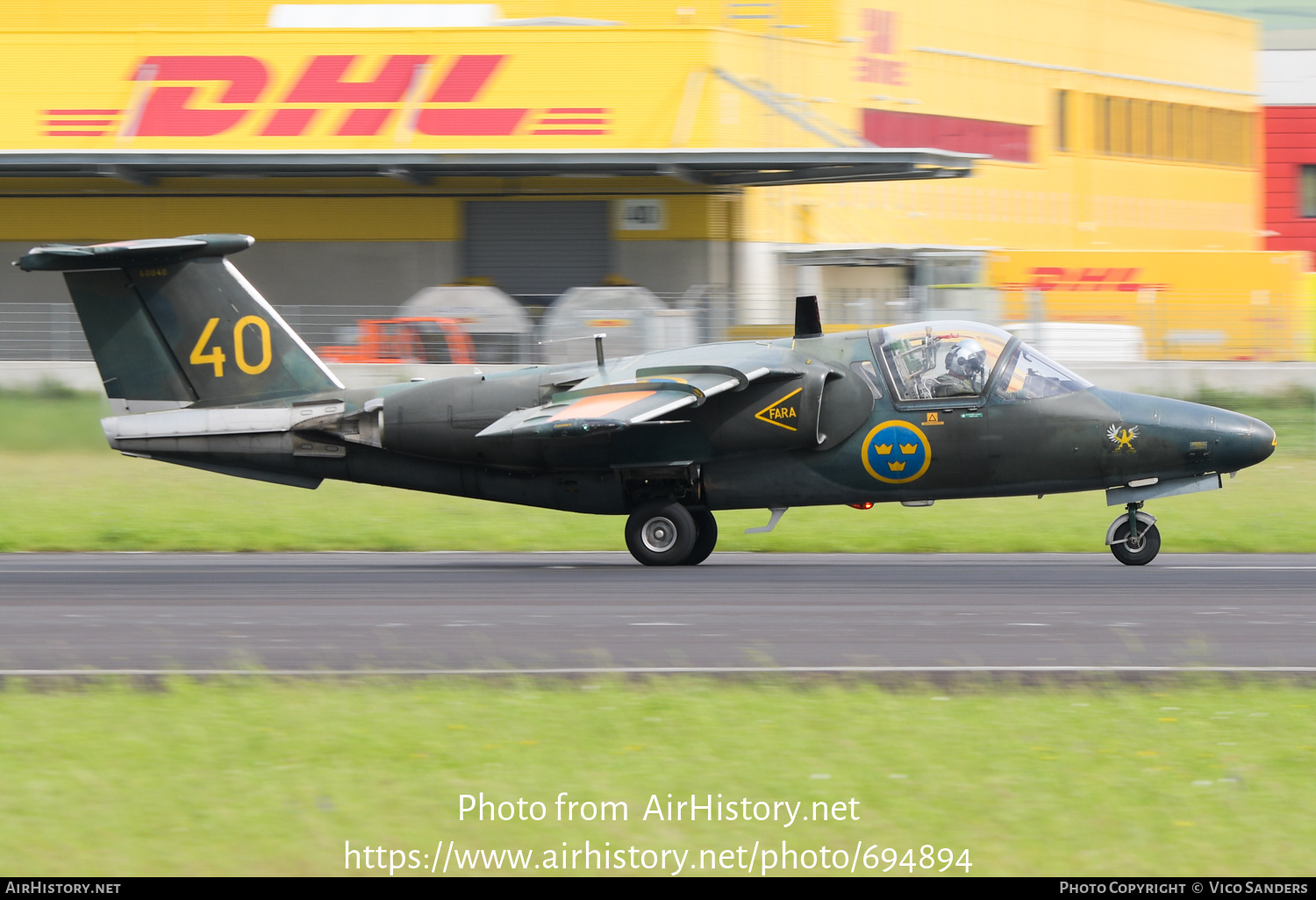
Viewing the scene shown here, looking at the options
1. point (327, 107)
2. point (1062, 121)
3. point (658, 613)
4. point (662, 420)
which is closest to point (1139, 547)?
point (662, 420)

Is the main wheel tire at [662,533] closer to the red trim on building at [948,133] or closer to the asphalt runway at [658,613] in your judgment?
the asphalt runway at [658,613]

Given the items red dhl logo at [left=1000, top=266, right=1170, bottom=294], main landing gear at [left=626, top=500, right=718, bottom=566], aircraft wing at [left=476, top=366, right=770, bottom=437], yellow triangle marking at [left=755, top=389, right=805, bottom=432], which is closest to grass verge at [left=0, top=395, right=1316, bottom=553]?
main landing gear at [left=626, top=500, right=718, bottom=566]

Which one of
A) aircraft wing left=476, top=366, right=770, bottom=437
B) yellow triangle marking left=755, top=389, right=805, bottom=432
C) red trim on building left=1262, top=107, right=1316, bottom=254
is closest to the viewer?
aircraft wing left=476, top=366, right=770, bottom=437

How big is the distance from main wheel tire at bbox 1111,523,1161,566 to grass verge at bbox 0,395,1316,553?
220 centimetres

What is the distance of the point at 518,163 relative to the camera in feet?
101

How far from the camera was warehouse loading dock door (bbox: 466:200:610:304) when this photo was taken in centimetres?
3331

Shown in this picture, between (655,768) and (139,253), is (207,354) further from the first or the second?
(655,768)

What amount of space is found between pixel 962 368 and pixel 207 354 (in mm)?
7857

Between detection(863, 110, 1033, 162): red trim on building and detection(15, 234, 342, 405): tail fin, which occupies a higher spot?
detection(863, 110, 1033, 162): red trim on building

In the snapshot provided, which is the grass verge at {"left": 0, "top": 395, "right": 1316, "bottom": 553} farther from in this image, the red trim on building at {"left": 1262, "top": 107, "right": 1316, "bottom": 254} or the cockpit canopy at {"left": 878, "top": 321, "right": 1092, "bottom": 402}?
the red trim on building at {"left": 1262, "top": 107, "right": 1316, "bottom": 254}

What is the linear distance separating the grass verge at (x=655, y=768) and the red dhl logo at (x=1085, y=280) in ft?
95.4

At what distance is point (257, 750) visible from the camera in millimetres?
7562

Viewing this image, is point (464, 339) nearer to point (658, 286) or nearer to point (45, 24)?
point (658, 286)

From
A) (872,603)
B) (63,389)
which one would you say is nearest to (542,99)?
(63,389)
